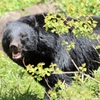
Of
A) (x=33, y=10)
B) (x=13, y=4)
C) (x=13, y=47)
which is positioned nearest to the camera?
(x=13, y=47)

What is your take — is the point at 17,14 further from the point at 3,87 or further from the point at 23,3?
the point at 3,87

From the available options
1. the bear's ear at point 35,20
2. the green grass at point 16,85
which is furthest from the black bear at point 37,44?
the green grass at point 16,85

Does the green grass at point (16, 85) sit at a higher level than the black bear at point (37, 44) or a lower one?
lower

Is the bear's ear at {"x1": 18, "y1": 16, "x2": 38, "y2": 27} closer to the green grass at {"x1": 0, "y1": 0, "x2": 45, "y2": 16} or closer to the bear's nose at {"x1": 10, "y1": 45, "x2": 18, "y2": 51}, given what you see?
the bear's nose at {"x1": 10, "y1": 45, "x2": 18, "y2": 51}

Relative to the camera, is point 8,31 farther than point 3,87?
No

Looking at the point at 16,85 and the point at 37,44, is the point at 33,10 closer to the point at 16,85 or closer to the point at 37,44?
the point at 16,85

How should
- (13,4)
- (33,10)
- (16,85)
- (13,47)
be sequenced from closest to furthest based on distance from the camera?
(13,47)
(16,85)
(33,10)
(13,4)

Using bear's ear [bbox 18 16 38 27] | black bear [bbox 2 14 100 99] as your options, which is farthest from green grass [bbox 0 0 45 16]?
black bear [bbox 2 14 100 99]

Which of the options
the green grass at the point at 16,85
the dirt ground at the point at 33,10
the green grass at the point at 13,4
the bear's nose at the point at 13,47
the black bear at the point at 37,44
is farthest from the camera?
the green grass at the point at 13,4

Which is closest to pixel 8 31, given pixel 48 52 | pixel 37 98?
pixel 48 52

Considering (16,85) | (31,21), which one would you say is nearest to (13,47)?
(31,21)

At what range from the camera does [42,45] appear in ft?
22.9

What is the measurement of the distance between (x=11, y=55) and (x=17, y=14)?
4.22 metres

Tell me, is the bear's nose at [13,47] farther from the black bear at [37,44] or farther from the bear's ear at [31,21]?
the bear's ear at [31,21]
